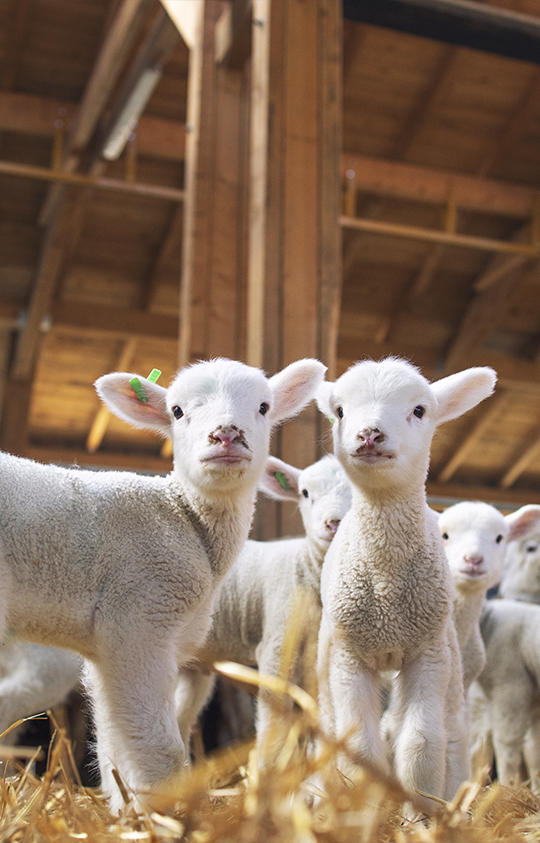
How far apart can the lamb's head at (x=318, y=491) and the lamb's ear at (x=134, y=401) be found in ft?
1.85

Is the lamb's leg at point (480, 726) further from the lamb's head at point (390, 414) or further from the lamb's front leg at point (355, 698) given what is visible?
the lamb's head at point (390, 414)

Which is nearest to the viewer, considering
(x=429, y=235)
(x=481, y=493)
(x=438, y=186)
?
(x=429, y=235)

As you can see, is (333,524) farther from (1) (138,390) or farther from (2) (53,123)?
(2) (53,123)

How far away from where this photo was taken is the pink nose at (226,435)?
1931 millimetres

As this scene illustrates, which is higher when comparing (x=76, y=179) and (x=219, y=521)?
(x=76, y=179)

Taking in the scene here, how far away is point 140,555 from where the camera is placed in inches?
77.8

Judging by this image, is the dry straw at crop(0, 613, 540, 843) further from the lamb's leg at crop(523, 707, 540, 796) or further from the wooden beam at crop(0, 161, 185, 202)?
the wooden beam at crop(0, 161, 185, 202)

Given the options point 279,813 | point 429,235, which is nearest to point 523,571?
point 279,813

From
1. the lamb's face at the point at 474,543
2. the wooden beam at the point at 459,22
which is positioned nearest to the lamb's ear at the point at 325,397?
the lamb's face at the point at 474,543

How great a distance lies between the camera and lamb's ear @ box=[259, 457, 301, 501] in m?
2.86

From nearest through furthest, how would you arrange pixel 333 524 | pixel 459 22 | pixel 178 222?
pixel 333 524
pixel 459 22
pixel 178 222

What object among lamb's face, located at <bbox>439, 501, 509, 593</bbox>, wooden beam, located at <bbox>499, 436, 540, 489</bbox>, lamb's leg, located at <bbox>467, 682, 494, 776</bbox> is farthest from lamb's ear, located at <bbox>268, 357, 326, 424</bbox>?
wooden beam, located at <bbox>499, 436, 540, 489</bbox>

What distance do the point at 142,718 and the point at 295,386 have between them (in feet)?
3.16

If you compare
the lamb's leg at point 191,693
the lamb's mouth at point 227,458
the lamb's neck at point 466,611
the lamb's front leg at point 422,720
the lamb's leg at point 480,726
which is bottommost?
the lamb's leg at point 480,726
